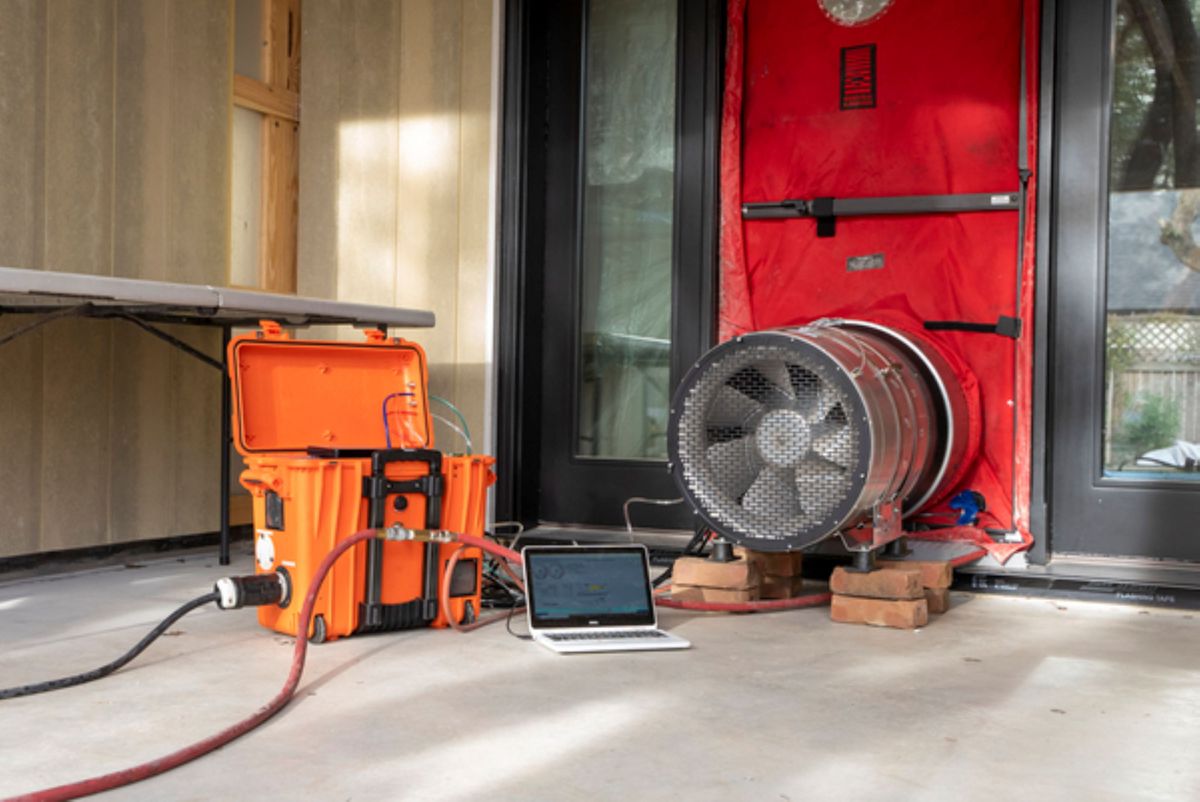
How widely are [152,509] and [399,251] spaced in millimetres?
1426

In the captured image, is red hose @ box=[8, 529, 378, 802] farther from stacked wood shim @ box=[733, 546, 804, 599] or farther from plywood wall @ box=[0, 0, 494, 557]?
plywood wall @ box=[0, 0, 494, 557]

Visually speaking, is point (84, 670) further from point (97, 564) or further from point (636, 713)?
point (97, 564)

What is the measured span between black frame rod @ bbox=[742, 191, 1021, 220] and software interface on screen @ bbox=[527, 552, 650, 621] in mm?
1801

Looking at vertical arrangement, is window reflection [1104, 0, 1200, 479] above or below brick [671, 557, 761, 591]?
above

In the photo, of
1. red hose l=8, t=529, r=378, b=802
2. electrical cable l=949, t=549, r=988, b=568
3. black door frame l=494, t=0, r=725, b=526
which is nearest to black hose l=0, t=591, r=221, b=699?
red hose l=8, t=529, r=378, b=802

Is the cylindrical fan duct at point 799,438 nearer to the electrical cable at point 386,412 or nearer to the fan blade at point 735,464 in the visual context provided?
the fan blade at point 735,464

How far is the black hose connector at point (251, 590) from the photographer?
291 centimetres

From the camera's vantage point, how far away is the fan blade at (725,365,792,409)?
11.4 feet

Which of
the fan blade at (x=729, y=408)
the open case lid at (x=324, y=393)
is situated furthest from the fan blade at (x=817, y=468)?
the open case lid at (x=324, y=393)

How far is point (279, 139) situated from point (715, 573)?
2.84 m

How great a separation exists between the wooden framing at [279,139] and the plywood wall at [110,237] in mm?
375

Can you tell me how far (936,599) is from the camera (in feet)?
11.9

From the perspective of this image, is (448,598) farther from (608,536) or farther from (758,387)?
(608,536)

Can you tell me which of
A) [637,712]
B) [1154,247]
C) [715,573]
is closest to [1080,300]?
[1154,247]
